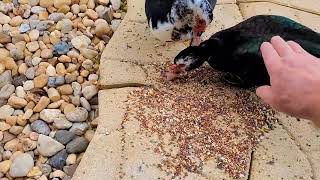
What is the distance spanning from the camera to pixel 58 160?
2178mm

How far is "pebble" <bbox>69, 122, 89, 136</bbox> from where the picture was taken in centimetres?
228

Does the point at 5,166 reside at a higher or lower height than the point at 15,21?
lower

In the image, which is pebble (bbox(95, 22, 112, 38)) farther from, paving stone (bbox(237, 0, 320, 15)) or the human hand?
the human hand

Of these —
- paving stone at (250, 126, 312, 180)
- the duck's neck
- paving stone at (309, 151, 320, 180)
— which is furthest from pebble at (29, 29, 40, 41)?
paving stone at (309, 151, 320, 180)

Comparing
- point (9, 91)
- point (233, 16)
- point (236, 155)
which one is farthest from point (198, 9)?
point (9, 91)

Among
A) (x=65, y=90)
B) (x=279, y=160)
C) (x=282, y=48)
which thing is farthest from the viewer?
(x=65, y=90)

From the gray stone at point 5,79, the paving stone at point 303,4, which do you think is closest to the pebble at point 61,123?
the gray stone at point 5,79

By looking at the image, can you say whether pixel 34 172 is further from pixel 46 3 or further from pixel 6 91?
pixel 46 3

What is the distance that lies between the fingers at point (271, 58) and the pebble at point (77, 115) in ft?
3.32

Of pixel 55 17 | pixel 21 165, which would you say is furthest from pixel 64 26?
pixel 21 165

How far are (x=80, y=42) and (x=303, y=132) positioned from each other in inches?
44.3

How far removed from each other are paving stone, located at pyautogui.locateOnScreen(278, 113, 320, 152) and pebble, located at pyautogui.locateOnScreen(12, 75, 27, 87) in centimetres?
115

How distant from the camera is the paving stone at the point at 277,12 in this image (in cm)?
274

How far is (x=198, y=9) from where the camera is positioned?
248cm
